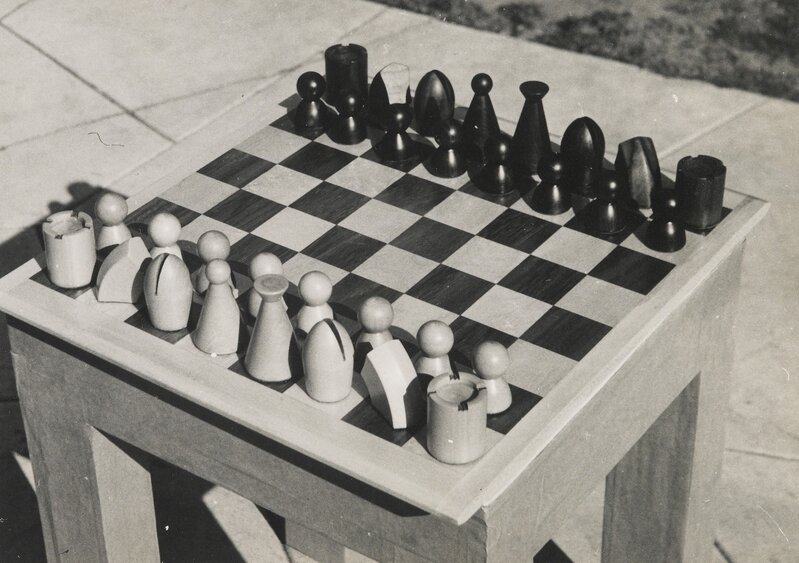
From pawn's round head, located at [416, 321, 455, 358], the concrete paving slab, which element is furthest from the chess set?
the concrete paving slab

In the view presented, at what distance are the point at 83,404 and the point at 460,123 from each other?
2.58 feet

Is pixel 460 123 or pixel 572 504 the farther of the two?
pixel 460 123

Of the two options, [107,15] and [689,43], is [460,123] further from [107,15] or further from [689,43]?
[107,15]

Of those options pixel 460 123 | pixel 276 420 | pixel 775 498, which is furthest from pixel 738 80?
pixel 276 420

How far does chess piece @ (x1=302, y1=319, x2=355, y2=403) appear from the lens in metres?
1.80

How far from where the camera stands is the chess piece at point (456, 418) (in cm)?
170

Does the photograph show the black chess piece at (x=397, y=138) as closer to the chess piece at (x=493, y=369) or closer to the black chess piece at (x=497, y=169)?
the black chess piece at (x=497, y=169)

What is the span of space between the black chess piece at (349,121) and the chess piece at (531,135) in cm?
28

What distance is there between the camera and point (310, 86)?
2.49 m

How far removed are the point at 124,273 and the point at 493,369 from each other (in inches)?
22.6

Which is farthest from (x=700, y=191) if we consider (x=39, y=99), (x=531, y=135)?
(x=39, y=99)

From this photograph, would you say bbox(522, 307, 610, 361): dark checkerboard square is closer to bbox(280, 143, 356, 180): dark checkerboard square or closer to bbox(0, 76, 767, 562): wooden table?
bbox(0, 76, 767, 562): wooden table

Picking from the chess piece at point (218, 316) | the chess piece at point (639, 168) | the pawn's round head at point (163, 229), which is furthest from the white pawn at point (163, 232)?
the chess piece at point (639, 168)

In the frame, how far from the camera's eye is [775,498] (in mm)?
2926
